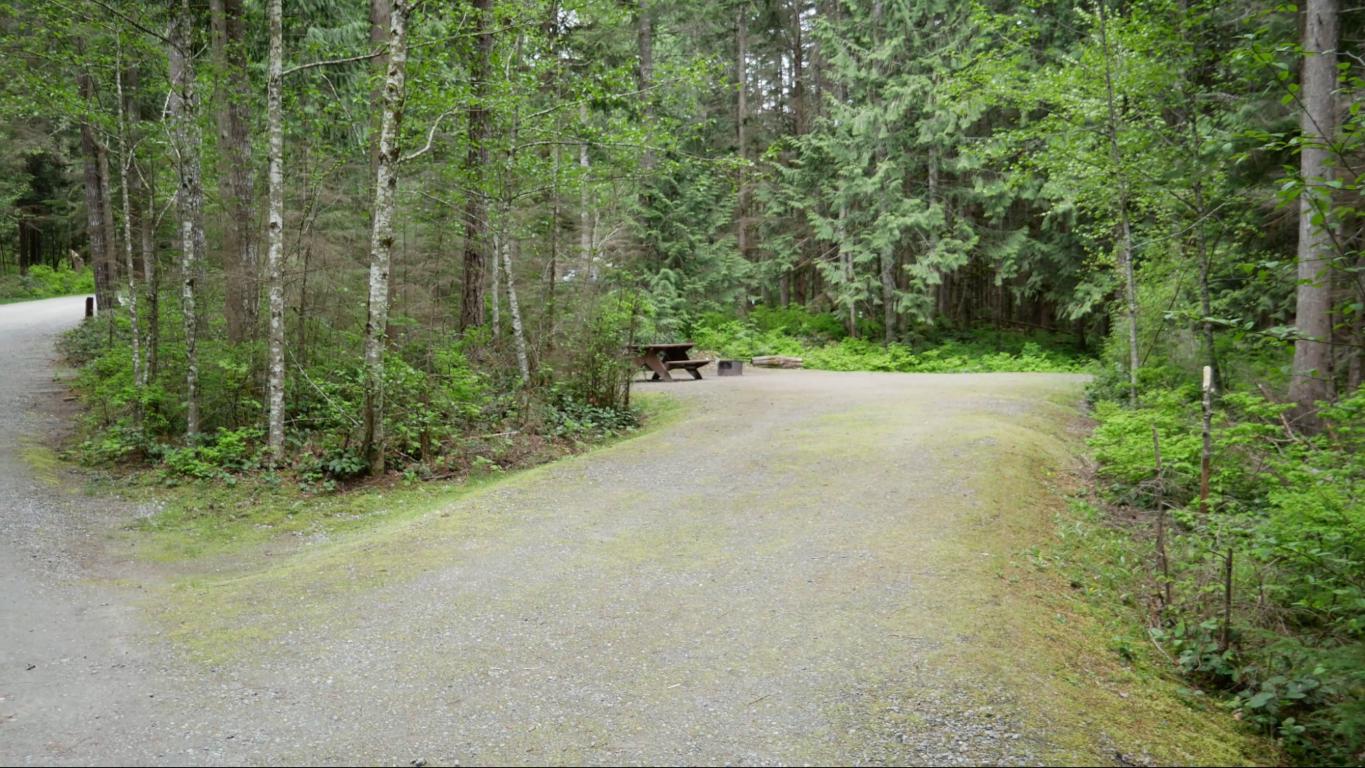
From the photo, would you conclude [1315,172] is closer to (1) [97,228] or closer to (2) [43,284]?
(1) [97,228]

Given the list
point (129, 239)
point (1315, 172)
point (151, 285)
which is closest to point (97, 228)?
point (129, 239)

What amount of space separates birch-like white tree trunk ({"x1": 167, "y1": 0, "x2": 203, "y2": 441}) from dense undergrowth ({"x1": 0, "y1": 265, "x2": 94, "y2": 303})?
27027mm

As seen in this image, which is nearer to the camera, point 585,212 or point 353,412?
point 353,412

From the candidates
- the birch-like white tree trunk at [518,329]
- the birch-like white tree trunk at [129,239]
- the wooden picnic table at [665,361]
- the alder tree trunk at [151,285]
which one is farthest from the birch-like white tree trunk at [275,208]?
the wooden picnic table at [665,361]

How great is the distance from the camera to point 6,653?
446 centimetres

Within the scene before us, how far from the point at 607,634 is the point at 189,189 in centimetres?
823

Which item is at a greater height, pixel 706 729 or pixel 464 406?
pixel 464 406

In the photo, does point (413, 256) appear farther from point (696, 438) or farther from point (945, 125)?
point (945, 125)

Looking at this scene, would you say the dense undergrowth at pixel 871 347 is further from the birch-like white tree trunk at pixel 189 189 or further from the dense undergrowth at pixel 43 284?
the dense undergrowth at pixel 43 284

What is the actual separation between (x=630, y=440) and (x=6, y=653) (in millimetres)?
6876

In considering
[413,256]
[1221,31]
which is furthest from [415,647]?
[1221,31]

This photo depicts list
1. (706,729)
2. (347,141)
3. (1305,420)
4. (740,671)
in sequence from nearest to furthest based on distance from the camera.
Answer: (706,729)
(740,671)
(1305,420)
(347,141)

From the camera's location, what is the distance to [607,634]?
4.59 metres

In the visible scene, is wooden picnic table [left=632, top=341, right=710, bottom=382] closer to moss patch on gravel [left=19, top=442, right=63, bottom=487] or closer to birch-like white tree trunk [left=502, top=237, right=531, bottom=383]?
birch-like white tree trunk [left=502, top=237, right=531, bottom=383]
